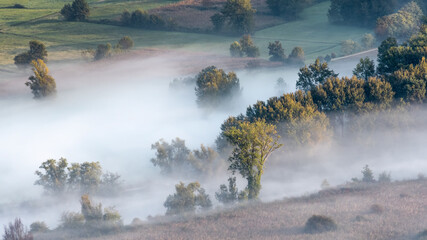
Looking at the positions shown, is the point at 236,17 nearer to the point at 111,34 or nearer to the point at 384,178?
the point at 111,34

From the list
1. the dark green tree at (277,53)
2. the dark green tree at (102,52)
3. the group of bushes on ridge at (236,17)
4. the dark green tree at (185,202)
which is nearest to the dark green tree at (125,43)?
the dark green tree at (102,52)

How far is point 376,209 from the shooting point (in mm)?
53656

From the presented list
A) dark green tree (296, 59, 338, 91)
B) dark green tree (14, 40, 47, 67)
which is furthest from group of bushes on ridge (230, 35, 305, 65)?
dark green tree (14, 40, 47, 67)

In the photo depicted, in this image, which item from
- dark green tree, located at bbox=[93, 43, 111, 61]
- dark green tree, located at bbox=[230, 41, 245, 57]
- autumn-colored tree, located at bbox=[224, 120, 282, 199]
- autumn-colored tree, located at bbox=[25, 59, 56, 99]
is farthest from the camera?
dark green tree, located at bbox=[230, 41, 245, 57]

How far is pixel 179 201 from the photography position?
60.4 metres

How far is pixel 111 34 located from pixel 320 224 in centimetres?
10167

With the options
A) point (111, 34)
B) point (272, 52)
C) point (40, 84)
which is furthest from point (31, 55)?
point (272, 52)

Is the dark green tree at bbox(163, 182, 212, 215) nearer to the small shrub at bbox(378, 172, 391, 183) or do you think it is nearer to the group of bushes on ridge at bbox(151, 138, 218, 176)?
the group of bushes on ridge at bbox(151, 138, 218, 176)

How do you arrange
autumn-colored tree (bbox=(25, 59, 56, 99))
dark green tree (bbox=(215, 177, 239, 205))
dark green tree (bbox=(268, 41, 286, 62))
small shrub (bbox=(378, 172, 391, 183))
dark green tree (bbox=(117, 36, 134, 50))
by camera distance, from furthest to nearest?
dark green tree (bbox=(117, 36, 134, 50)), dark green tree (bbox=(268, 41, 286, 62)), autumn-colored tree (bbox=(25, 59, 56, 99)), small shrub (bbox=(378, 172, 391, 183)), dark green tree (bbox=(215, 177, 239, 205))

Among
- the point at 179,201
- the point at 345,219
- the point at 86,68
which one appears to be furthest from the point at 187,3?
the point at 345,219

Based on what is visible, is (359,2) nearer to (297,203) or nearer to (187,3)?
(187,3)

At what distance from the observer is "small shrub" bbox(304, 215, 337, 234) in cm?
4953

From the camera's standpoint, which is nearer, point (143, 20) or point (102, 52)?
point (102, 52)

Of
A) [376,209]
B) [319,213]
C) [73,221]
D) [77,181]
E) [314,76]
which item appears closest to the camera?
[376,209]
